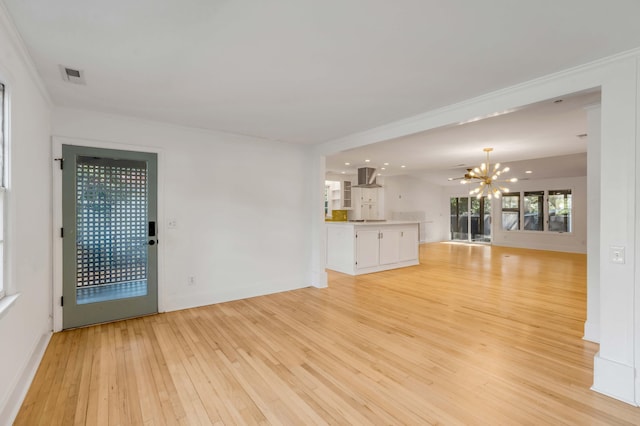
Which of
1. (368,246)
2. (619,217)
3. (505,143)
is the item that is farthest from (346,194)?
(619,217)

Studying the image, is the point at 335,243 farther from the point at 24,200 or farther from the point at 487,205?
the point at 487,205

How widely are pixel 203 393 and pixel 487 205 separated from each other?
12.2 meters

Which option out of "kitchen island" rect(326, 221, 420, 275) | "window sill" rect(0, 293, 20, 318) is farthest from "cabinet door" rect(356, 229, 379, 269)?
"window sill" rect(0, 293, 20, 318)

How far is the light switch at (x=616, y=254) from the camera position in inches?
86.8

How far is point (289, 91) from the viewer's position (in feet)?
9.60

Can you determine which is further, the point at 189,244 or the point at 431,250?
the point at 431,250

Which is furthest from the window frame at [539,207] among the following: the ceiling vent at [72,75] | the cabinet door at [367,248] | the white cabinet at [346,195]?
the ceiling vent at [72,75]

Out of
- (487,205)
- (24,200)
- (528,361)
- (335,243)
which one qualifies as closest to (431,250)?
(487,205)

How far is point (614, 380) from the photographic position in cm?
221

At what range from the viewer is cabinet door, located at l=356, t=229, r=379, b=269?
6.23 m

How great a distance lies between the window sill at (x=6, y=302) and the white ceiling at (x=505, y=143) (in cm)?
398

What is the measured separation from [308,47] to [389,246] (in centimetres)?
528

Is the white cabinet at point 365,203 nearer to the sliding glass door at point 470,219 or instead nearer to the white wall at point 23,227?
the sliding glass door at point 470,219

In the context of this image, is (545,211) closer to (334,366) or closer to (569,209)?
(569,209)
